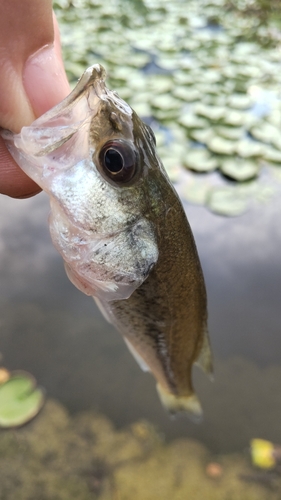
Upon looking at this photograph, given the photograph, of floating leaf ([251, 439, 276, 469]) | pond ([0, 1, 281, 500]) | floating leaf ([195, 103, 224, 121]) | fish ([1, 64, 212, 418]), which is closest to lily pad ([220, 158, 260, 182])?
pond ([0, 1, 281, 500])

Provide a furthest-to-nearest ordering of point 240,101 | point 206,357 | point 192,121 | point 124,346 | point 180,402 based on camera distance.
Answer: point 240,101
point 192,121
point 124,346
point 180,402
point 206,357

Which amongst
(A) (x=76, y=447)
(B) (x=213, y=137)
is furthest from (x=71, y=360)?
(B) (x=213, y=137)

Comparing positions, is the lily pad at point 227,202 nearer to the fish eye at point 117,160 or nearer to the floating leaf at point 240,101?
the floating leaf at point 240,101

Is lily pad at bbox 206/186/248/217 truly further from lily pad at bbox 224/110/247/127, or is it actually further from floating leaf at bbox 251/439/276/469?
floating leaf at bbox 251/439/276/469

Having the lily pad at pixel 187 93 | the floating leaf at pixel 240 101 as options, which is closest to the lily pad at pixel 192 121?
the lily pad at pixel 187 93

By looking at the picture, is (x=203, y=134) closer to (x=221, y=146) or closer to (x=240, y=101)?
(x=221, y=146)

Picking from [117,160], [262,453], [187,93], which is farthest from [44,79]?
[187,93]

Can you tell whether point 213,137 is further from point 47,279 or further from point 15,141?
point 15,141
